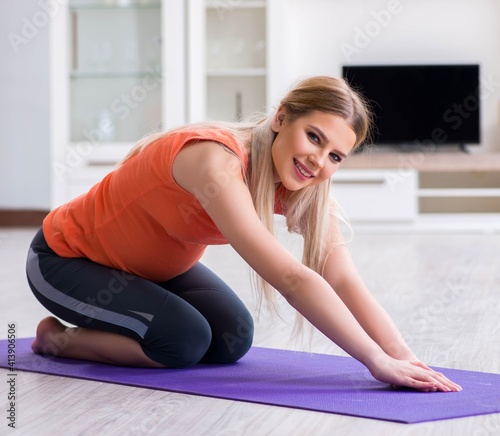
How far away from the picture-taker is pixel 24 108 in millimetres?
6062

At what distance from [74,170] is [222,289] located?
3598 mm

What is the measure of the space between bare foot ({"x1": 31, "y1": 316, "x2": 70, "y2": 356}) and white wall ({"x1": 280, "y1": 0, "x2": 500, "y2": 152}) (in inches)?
158

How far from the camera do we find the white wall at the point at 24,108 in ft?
19.8

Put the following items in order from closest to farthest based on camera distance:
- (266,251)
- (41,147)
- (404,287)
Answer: (266,251) < (404,287) < (41,147)

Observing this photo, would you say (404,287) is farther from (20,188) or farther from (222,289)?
(20,188)

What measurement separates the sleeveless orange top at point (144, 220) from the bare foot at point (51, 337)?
18 centimetres

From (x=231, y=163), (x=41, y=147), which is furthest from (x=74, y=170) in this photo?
(x=231, y=163)

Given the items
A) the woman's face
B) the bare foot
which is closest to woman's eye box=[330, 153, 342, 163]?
the woman's face

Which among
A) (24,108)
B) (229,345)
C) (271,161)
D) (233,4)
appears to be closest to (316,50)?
(233,4)

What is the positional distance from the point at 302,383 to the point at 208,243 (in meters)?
0.34

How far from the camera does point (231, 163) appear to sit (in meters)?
1.62

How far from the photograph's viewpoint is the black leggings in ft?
5.98

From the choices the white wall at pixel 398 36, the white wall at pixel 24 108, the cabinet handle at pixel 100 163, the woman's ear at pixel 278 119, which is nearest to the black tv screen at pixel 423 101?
the white wall at pixel 398 36

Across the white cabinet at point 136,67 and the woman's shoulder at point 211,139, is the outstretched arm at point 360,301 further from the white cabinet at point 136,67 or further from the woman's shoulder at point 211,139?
the white cabinet at point 136,67
